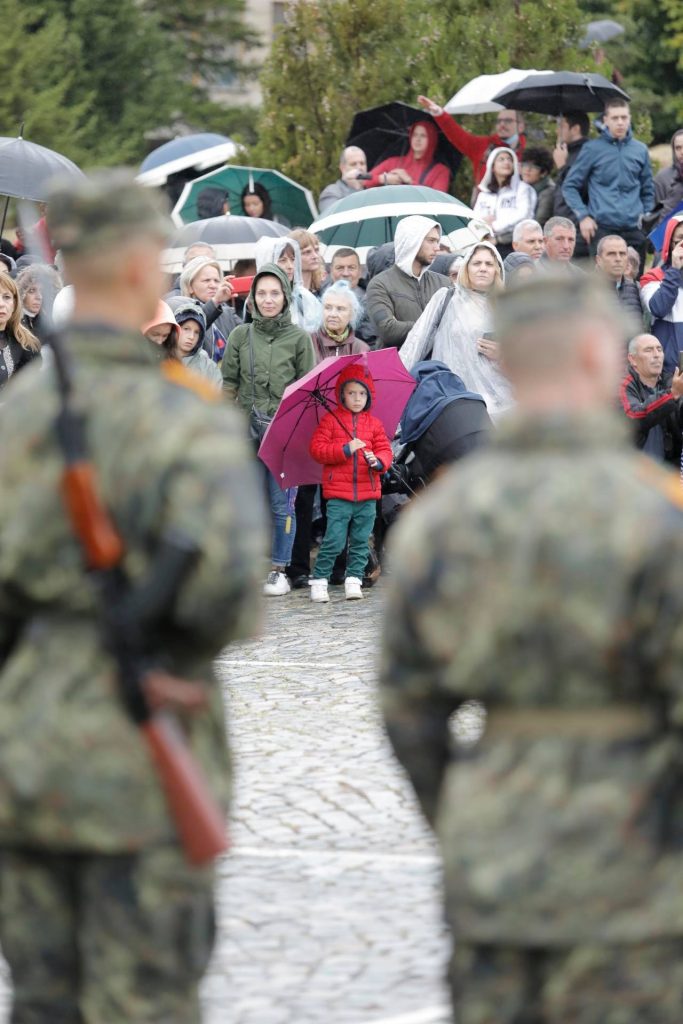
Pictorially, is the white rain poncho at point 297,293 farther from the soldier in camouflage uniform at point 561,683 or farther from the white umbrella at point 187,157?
the soldier in camouflage uniform at point 561,683

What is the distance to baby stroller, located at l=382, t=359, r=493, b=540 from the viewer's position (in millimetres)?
12133

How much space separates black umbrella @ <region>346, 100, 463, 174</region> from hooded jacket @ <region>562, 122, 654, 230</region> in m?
2.22

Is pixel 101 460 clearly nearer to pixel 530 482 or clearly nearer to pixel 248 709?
pixel 530 482

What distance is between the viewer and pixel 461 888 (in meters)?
3.43

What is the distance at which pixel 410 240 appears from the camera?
13727mm

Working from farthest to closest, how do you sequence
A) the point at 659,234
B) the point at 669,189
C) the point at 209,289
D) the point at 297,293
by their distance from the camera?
1. the point at 669,189
2. the point at 659,234
3. the point at 297,293
4. the point at 209,289

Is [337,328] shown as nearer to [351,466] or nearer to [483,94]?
[351,466]

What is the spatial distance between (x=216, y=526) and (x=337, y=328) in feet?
32.4

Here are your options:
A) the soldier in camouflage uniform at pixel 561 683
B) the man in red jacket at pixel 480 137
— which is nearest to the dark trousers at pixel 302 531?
the man in red jacket at pixel 480 137

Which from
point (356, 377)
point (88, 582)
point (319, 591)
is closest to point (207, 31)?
point (356, 377)

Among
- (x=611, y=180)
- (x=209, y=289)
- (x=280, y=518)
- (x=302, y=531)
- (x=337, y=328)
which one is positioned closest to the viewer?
(x=280, y=518)

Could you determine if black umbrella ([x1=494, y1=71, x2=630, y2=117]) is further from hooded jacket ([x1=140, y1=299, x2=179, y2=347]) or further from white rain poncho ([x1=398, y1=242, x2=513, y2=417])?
hooded jacket ([x1=140, y1=299, x2=179, y2=347])

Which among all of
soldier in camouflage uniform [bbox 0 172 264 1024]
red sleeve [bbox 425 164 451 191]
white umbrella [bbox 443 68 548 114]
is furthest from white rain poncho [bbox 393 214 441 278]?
soldier in camouflage uniform [bbox 0 172 264 1024]

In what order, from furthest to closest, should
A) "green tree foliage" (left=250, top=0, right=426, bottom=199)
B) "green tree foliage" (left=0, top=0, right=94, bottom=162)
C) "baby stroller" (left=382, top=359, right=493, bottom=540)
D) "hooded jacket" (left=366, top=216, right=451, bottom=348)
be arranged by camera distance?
1. "green tree foliage" (left=0, top=0, right=94, bottom=162)
2. "green tree foliage" (left=250, top=0, right=426, bottom=199)
3. "hooded jacket" (left=366, top=216, right=451, bottom=348)
4. "baby stroller" (left=382, top=359, right=493, bottom=540)
